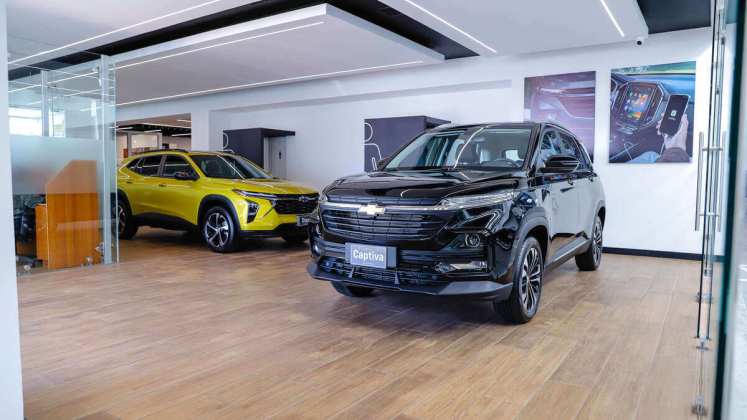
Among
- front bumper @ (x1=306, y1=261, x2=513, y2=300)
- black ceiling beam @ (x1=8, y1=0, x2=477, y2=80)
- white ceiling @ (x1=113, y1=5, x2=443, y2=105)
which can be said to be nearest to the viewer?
front bumper @ (x1=306, y1=261, x2=513, y2=300)

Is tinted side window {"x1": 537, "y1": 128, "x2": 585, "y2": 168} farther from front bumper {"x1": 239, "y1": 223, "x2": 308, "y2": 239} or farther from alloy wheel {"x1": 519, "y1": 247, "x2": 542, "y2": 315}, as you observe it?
front bumper {"x1": 239, "y1": 223, "x2": 308, "y2": 239}

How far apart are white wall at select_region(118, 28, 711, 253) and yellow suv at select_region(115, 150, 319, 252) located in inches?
126

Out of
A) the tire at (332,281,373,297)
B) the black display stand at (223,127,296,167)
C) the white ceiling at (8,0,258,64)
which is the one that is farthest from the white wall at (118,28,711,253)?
the tire at (332,281,373,297)

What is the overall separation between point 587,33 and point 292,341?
5653 mm

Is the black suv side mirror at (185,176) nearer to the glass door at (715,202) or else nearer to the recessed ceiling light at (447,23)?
the recessed ceiling light at (447,23)

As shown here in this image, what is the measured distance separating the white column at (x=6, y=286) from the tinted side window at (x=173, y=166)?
5904 millimetres

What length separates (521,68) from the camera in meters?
8.27

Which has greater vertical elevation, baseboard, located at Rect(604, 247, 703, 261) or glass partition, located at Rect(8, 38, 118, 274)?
glass partition, located at Rect(8, 38, 118, 274)

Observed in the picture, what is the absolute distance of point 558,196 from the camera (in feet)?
14.1

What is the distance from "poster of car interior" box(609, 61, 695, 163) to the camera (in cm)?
698

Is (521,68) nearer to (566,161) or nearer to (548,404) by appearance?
(566,161)

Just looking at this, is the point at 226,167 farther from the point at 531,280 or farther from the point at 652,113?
the point at 652,113

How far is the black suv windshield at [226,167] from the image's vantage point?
7652 millimetres

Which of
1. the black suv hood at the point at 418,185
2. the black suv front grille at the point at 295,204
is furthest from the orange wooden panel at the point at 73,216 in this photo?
the black suv hood at the point at 418,185
